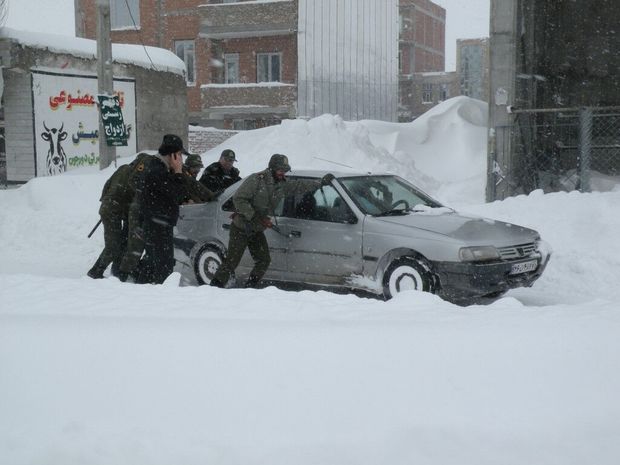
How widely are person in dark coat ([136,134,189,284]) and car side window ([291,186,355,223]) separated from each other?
51.8 inches

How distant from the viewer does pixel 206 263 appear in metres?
8.72

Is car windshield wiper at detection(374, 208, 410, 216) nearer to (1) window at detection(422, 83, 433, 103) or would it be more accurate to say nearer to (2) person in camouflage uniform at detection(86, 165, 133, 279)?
(2) person in camouflage uniform at detection(86, 165, 133, 279)

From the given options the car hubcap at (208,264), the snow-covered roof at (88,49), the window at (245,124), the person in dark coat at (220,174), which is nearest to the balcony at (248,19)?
the window at (245,124)

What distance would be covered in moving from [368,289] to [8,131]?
11.4 metres

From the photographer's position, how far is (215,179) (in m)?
9.40

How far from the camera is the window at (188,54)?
32375 mm

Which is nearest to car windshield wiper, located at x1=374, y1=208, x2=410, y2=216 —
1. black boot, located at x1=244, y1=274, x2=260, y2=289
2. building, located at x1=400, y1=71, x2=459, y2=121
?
black boot, located at x1=244, y1=274, x2=260, y2=289

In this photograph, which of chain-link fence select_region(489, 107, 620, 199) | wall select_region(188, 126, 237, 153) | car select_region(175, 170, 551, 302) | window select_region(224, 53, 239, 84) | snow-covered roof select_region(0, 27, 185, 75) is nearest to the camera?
car select_region(175, 170, 551, 302)

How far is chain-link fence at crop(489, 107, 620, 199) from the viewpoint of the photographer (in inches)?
472

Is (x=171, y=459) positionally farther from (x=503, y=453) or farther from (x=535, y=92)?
(x=535, y=92)

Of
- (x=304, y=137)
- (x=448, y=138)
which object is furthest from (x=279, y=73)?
(x=304, y=137)

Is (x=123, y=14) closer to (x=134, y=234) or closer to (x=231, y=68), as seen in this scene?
(x=231, y=68)

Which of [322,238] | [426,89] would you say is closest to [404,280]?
[322,238]

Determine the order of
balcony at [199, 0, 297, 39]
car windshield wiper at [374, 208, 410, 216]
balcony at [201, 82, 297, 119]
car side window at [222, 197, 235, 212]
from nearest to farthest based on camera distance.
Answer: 1. car windshield wiper at [374, 208, 410, 216]
2. car side window at [222, 197, 235, 212]
3. balcony at [199, 0, 297, 39]
4. balcony at [201, 82, 297, 119]
